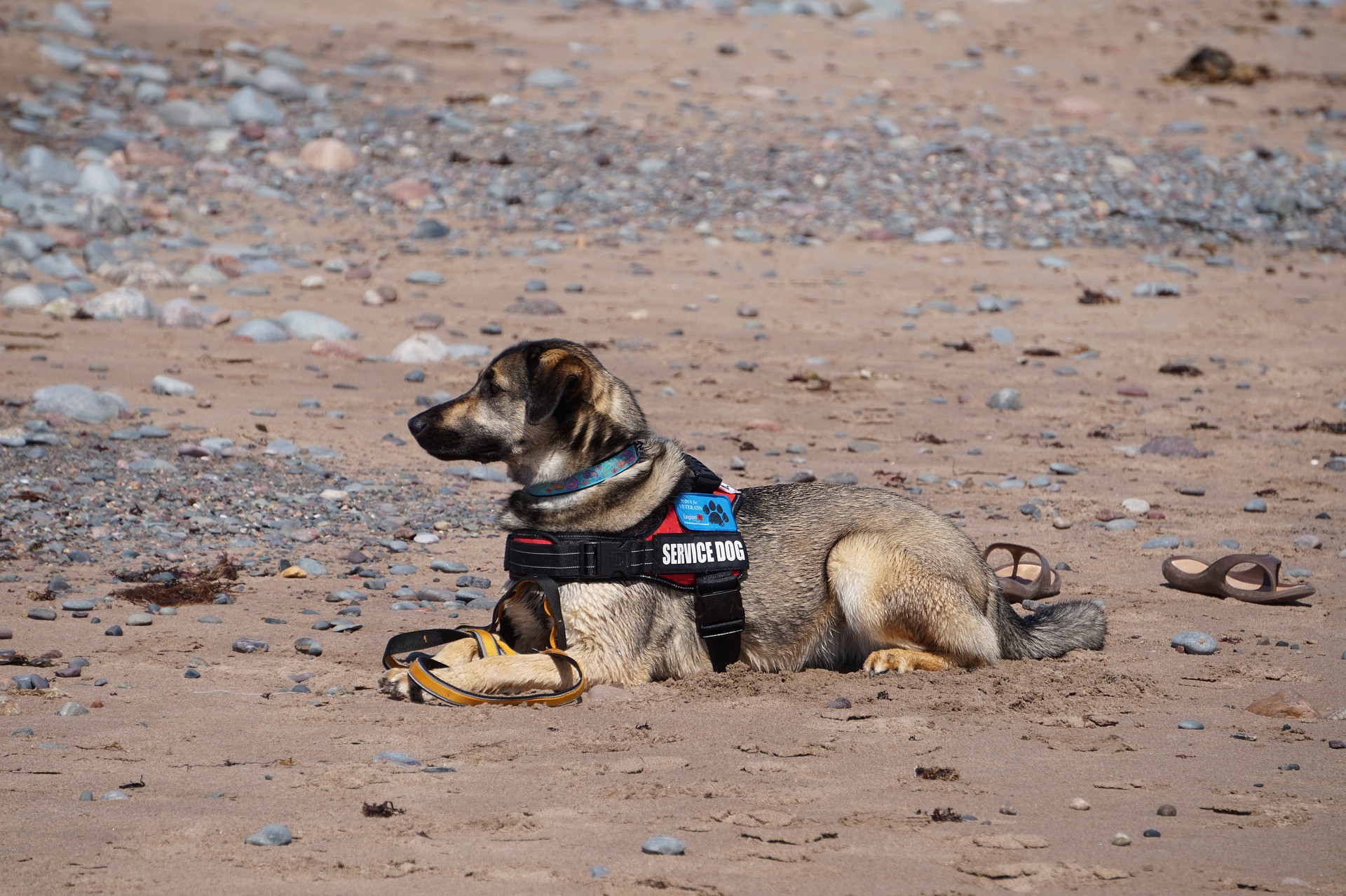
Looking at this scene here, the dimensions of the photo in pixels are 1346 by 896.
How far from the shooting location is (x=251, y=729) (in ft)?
16.9

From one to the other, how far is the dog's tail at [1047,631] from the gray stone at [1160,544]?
1977 mm

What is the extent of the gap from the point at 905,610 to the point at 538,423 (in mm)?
1808

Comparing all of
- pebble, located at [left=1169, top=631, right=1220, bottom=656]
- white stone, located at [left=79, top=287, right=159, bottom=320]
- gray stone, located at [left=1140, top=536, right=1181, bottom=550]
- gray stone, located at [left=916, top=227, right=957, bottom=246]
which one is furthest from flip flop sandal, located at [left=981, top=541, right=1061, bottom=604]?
gray stone, located at [left=916, top=227, right=957, bottom=246]

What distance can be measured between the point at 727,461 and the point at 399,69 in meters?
13.1

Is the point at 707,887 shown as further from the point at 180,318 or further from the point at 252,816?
the point at 180,318

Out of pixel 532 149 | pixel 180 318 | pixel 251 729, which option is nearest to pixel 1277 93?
pixel 532 149

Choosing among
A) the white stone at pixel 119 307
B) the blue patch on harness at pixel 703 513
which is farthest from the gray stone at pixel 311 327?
the blue patch on harness at pixel 703 513

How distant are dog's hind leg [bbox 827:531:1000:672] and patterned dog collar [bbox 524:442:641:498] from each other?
Answer: 3.42 ft

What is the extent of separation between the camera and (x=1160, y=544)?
830cm

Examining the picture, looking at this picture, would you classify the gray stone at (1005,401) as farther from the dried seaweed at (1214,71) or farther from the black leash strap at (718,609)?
the dried seaweed at (1214,71)

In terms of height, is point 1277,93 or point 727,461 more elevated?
point 1277,93

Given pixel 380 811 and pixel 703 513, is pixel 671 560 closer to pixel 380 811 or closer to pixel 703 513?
pixel 703 513

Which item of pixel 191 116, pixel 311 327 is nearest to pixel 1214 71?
pixel 191 116

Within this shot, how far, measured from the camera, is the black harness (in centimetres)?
584
